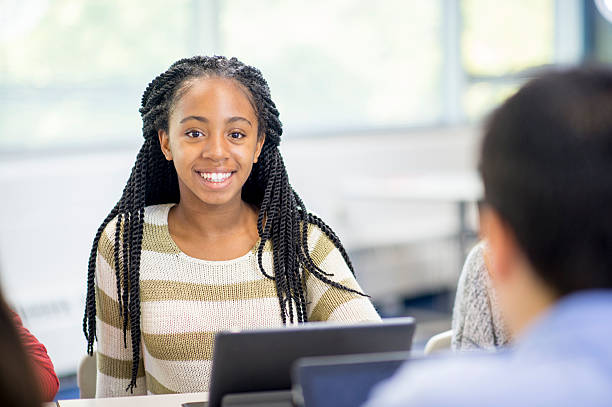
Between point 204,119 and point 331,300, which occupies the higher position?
point 204,119

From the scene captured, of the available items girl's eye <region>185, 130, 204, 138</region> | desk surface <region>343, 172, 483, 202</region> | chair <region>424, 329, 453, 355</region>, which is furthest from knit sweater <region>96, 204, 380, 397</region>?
desk surface <region>343, 172, 483, 202</region>

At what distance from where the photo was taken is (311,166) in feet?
15.8

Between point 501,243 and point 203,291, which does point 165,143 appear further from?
point 501,243

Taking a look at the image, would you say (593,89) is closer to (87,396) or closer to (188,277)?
(188,277)

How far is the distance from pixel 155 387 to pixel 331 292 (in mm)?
456

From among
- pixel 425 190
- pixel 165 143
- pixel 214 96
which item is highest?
pixel 214 96

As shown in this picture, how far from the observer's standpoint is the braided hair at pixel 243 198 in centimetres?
189

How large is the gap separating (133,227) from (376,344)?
0.89 m

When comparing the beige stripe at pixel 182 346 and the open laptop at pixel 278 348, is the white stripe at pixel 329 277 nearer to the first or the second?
the beige stripe at pixel 182 346

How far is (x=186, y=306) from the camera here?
185cm

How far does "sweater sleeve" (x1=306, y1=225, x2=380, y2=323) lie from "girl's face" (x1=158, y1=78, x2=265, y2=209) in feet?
0.76

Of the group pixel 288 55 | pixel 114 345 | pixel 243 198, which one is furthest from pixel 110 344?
pixel 288 55

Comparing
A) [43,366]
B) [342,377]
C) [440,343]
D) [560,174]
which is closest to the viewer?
[560,174]

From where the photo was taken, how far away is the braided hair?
1893mm
